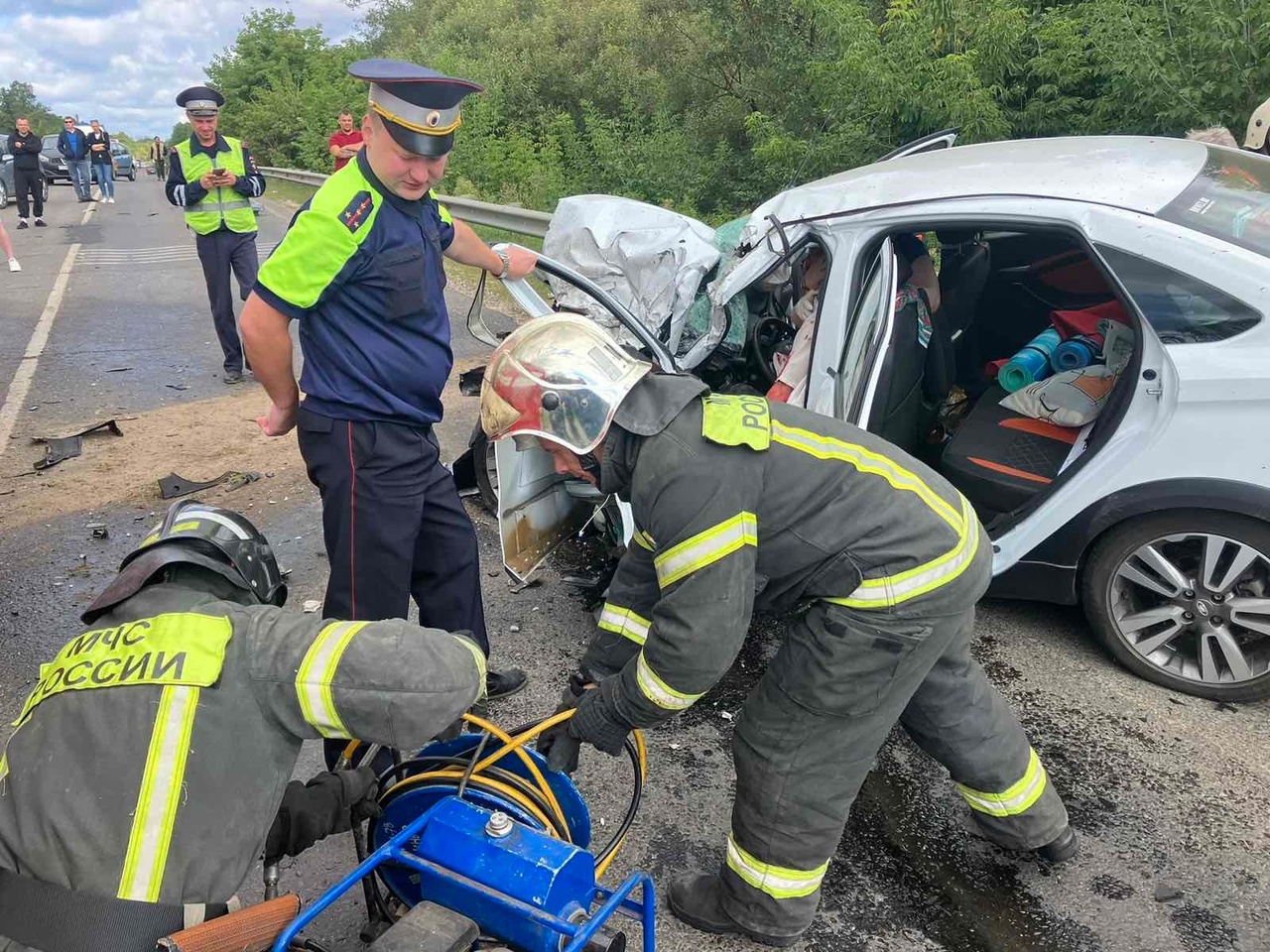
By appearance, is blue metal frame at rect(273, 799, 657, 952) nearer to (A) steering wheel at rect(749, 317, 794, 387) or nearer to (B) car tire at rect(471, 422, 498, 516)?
(A) steering wheel at rect(749, 317, 794, 387)

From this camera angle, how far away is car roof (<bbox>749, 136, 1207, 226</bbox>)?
9.56 feet

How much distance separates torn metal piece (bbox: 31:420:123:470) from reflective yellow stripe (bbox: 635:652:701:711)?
14.7 feet

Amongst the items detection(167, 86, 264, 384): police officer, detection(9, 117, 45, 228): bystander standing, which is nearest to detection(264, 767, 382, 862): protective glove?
detection(167, 86, 264, 384): police officer

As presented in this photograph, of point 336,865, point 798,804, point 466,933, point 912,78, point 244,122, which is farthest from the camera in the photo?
point 244,122

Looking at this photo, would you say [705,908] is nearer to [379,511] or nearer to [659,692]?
[659,692]

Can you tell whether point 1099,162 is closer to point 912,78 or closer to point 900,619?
point 900,619

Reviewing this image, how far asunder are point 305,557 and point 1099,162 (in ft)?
11.4

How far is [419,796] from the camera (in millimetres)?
1966

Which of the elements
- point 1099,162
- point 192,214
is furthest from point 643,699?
point 192,214

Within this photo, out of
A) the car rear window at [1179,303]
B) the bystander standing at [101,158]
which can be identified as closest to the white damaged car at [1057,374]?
the car rear window at [1179,303]

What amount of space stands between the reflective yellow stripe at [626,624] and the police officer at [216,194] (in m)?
4.89

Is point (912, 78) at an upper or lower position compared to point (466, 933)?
upper

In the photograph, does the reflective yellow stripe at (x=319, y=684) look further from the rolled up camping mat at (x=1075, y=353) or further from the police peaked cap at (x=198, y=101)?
the police peaked cap at (x=198, y=101)

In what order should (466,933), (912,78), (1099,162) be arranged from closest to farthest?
(466,933)
(1099,162)
(912,78)
